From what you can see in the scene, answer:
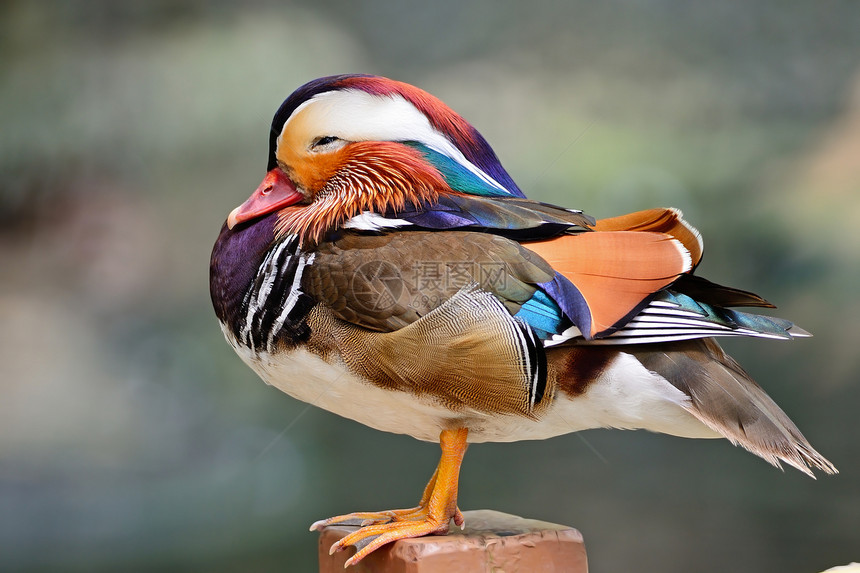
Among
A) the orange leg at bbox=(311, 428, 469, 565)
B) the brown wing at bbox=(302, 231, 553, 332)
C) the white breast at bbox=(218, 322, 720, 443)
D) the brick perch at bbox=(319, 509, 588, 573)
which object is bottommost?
the brick perch at bbox=(319, 509, 588, 573)

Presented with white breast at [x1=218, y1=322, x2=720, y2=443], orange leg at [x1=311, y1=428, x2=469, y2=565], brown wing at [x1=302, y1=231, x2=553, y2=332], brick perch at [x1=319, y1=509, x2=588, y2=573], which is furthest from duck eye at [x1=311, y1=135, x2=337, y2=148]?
brick perch at [x1=319, y1=509, x2=588, y2=573]

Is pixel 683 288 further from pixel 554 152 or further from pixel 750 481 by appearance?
pixel 750 481

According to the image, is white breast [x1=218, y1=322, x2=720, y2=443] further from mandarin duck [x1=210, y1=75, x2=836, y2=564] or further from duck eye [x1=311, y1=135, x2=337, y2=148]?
duck eye [x1=311, y1=135, x2=337, y2=148]

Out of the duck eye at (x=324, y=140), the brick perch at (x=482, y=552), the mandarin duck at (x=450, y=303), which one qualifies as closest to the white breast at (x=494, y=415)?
the mandarin duck at (x=450, y=303)

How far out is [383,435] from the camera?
94.8 inches

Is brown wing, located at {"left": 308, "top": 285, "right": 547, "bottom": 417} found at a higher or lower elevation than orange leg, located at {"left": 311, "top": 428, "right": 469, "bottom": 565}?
higher

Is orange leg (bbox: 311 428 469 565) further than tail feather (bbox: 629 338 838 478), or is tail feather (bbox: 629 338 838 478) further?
orange leg (bbox: 311 428 469 565)

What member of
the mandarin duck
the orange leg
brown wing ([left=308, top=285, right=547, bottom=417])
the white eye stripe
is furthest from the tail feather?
the white eye stripe

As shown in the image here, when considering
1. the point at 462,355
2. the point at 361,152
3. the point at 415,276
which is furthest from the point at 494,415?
the point at 361,152

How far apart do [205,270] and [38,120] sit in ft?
2.07

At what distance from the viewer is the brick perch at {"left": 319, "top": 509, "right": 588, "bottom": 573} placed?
1.17 m

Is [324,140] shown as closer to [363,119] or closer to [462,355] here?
[363,119]

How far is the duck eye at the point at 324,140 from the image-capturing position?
1.24 meters

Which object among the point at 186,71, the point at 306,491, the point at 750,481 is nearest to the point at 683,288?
the point at 750,481
